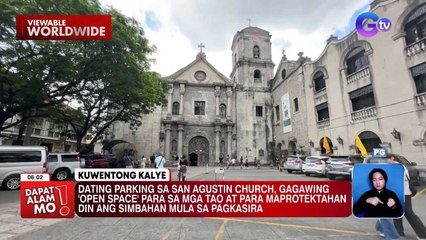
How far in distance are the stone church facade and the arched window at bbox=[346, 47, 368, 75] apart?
0.07 meters

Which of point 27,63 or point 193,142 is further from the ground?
point 27,63

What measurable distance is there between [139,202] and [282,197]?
223 centimetres

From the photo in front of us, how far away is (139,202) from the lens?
3490 mm

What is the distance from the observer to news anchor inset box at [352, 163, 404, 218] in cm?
279

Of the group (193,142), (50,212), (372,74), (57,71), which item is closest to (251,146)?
(193,142)

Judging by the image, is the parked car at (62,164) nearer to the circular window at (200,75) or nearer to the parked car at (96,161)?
the parked car at (96,161)

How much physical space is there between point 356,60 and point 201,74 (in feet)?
63.5

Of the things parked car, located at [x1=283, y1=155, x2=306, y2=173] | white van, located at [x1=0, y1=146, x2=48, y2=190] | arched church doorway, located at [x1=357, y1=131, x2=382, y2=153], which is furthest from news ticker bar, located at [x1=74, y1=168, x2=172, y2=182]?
arched church doorway, located at [x1=357, y1=131, x2=382, y2=153]

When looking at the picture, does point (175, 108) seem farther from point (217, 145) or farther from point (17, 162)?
point (17, 162)

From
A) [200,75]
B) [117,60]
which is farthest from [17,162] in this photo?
[200,75]

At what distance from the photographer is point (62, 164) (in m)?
13.5

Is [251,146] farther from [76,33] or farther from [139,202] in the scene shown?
[139,202]

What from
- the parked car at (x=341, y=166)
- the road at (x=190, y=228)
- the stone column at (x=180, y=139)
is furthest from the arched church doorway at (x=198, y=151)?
the road at (x=190, y=228)

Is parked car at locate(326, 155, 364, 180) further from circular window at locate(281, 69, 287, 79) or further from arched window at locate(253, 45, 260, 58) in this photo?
arched window at locate(253, 45, 260, 58)
